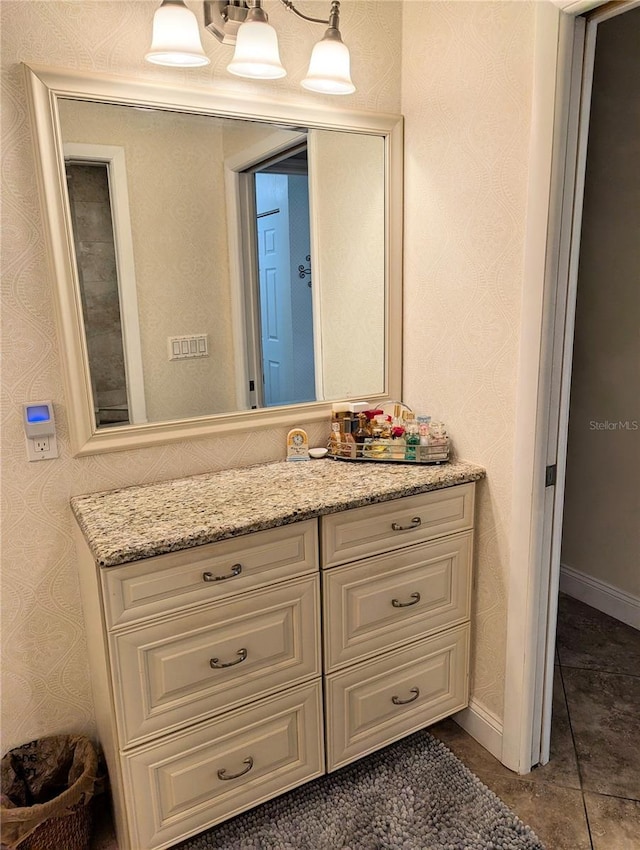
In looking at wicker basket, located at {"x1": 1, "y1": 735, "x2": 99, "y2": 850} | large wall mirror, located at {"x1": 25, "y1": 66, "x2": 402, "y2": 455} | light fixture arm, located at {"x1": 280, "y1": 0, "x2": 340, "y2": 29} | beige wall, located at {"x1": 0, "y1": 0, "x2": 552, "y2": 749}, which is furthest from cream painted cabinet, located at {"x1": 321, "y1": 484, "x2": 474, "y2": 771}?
light fixture arm, located at {"x1": 280, "y1": 0, "x2": 340, "y2": 29}

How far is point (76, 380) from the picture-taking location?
169 centimetres

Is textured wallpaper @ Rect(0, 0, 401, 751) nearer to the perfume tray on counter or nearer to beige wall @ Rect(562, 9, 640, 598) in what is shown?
the perfume tray on counter

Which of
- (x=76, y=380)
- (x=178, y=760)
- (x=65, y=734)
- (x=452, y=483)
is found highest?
(x=76, y=380)

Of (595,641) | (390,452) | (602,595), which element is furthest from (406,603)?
(602,595)

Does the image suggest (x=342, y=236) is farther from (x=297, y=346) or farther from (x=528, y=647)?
(x=528, y=647)

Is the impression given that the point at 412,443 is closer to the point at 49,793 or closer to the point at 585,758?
the point at 585,758

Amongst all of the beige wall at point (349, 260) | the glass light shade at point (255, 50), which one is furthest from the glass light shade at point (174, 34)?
the beige wall at point (349, 260)

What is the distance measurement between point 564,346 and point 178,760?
4.78 feet

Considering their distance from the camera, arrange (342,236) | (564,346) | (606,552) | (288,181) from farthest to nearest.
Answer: (606,552)
(342,236)
(288,181)
(564,346)

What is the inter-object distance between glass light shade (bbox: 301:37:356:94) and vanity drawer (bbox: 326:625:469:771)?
164cm

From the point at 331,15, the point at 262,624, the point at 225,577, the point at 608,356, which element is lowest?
the point at 262,624

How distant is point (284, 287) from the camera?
6.59 feet

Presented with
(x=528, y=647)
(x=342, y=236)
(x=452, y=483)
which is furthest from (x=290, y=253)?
(x=528, y=647)

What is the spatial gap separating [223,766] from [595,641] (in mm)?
1663
